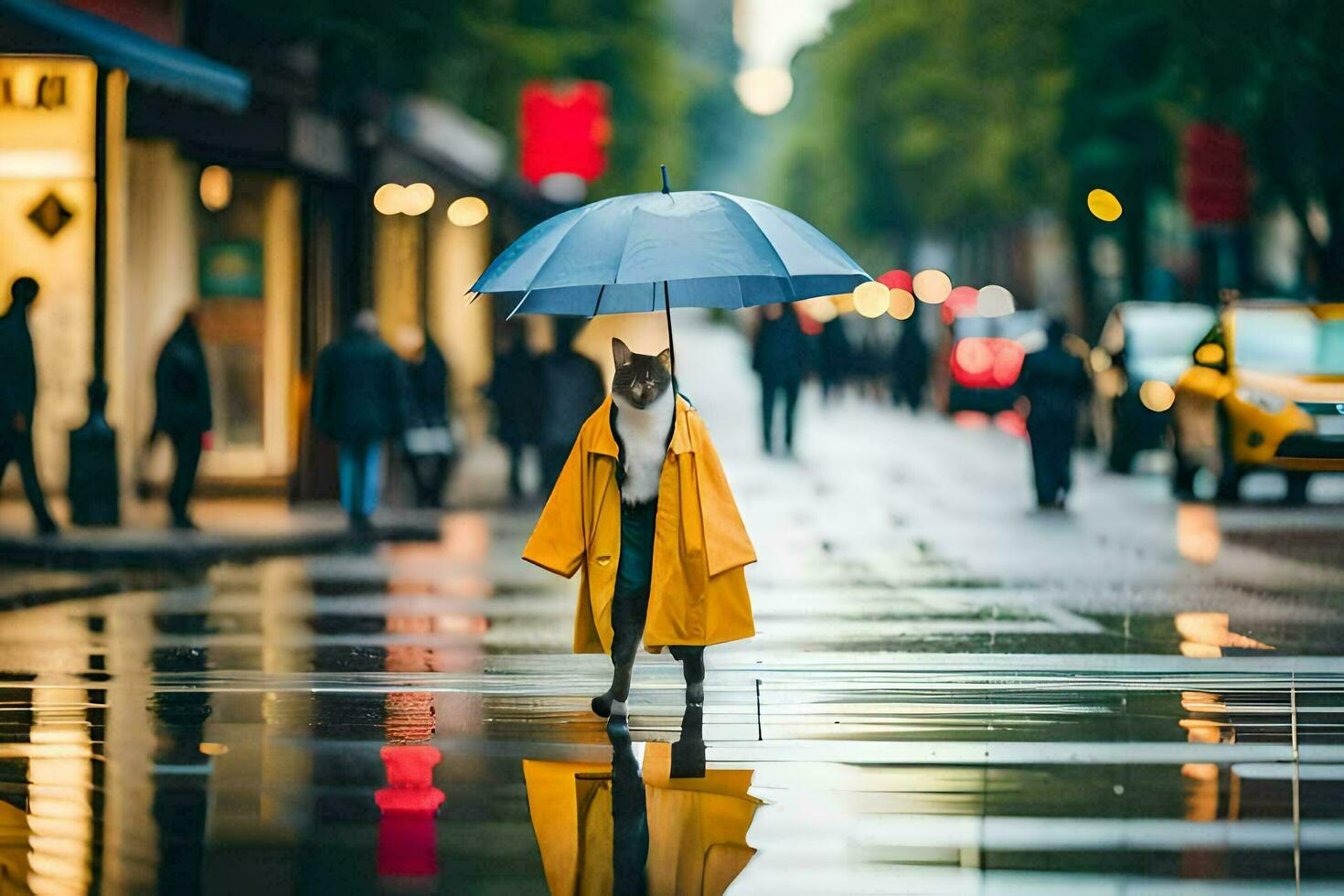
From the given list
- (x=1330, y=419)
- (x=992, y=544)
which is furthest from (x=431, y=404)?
(x=1330, y=419)

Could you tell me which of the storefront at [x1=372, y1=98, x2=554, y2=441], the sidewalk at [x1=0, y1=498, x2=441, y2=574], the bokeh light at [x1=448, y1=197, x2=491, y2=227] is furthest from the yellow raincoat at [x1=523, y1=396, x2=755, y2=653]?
the bokeh light at [x1=448, y1=197, x2=491, y2=227]

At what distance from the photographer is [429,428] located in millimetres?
21297

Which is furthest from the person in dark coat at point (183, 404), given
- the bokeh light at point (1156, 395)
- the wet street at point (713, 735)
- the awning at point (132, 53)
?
the bokeh light at point (1156, 395)

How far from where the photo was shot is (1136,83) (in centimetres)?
3734

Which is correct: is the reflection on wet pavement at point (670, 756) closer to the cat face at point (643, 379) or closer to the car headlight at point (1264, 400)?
the cat face at point (643, 379)

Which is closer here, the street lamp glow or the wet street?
the wet street

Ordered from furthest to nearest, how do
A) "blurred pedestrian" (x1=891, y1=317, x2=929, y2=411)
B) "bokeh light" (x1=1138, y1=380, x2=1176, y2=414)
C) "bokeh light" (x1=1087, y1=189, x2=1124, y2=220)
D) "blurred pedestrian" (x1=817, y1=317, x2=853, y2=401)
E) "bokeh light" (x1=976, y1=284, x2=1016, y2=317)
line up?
"bokeh light" (x1=976, y1=284, x2=1016, y2=317)
"blurred pedestrian" (x1=891, y1=317, x2=929, y2=411)
"bokeh light" (x1=1087, y1=189, x2=1124, y2=220)
"blurred pedestrian" (x1=817, y1=317, x2=853, y2=401)
"bokeh light" (x1=1138, y1=380, x2=1176, y2=414)

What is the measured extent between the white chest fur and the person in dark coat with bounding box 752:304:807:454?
60.7 feet

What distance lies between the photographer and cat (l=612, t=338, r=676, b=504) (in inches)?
336

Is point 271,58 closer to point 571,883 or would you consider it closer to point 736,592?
point 736,592

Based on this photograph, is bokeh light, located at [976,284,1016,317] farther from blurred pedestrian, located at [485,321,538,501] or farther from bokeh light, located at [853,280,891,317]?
blurred pedestrian, located at [485,321,538,501]

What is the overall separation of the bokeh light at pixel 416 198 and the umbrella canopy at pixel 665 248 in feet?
55.2

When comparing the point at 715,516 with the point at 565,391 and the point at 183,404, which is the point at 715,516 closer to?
the point at 183,404

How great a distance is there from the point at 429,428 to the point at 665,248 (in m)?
13.0
